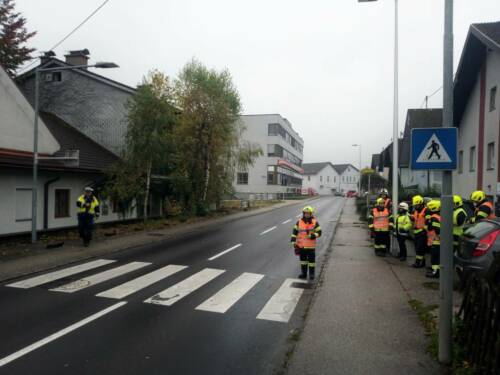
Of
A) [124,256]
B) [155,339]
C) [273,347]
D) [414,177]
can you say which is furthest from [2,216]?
[414,177]

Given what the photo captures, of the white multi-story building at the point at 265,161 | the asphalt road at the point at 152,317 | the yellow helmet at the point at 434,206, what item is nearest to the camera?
the asphalt road at the point at 152,317

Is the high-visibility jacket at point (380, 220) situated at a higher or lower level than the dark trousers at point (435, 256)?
higher

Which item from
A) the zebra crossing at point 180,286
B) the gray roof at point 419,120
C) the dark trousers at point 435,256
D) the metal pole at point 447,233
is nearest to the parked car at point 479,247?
the dark trousers at point 435,256

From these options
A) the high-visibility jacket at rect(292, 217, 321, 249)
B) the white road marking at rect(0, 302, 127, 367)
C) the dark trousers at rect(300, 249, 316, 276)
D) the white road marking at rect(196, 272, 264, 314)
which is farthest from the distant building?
the white road marking at rect(0, 302, 127, 367)

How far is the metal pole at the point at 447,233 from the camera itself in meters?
4.53

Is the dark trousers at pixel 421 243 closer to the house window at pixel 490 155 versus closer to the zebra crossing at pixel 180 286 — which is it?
the zebra crossing at pixel 180 286

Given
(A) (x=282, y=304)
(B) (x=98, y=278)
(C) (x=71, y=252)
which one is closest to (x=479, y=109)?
(A) (x=282, y=304)

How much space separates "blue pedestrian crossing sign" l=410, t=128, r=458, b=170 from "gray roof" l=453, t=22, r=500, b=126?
12774mm

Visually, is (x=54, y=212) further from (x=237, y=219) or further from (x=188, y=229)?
(x=237, y=219)

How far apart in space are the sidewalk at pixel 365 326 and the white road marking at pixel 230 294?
4.87ft

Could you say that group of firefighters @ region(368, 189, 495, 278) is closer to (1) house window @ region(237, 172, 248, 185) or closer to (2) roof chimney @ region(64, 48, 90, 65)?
(2) roof chimney @ region(64, 48, 90, 65)

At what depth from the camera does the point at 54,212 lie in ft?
52.7

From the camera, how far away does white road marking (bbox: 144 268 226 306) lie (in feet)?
23.8

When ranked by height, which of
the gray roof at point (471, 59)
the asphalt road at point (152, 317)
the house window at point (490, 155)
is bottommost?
the asphalt road at point (152, 317)
